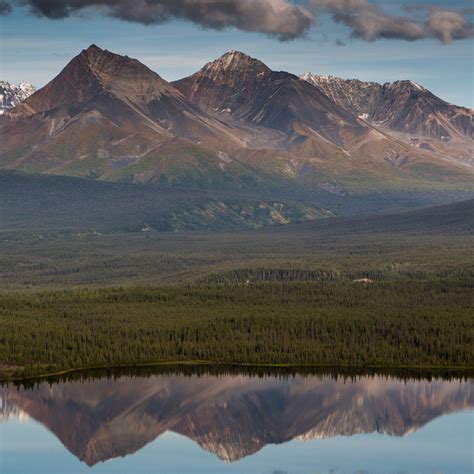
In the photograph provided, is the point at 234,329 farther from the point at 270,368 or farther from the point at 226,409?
the point at 226,409

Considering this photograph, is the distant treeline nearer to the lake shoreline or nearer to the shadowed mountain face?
the lake shoreline

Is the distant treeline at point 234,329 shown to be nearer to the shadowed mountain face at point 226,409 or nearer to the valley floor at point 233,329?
the valley floor at point 233,329

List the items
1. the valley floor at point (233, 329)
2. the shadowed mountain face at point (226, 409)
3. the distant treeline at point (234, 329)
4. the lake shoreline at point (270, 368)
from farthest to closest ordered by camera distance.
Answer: the distant treeline at point (234, 329) < the valley floor at point (233, 329) < the lake shoreline at point (270, 368) < the shadowed mountain face at point (226, 409)

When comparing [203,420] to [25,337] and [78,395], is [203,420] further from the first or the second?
[25,337]

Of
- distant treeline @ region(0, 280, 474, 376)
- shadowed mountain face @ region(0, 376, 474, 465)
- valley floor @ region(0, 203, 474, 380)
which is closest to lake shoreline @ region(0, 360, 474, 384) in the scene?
valley floor @ region(0, 203, 474, 380)

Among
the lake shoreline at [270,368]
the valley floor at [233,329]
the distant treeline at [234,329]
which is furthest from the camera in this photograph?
the distant treeline at [234,329]

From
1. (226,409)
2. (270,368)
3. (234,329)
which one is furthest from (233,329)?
(226,409)

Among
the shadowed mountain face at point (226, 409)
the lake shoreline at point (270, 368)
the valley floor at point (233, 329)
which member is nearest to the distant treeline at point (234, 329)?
the valley floor at point (233, 329)
